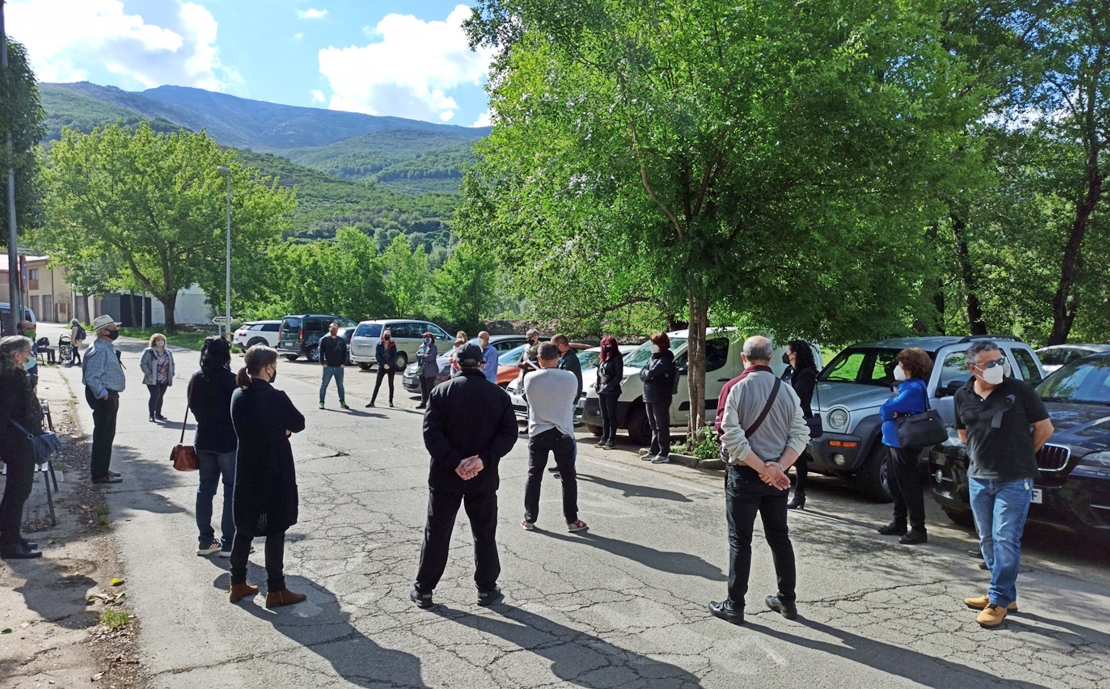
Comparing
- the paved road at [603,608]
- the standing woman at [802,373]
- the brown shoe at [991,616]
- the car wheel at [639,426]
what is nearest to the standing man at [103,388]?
the paved road at [603,608]

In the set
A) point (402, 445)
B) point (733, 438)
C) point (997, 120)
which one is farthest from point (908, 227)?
point (997, 120)

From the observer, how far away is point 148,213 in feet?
154

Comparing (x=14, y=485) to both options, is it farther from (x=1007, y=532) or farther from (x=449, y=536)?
(x=1007, y=532)

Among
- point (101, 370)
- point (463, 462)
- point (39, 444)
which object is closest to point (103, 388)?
point (101, 370)

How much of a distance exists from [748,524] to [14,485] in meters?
5.80

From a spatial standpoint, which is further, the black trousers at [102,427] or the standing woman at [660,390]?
the standing woman at [660,390]

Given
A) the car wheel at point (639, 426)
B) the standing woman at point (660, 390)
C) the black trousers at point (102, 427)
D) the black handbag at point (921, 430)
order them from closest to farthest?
the black handbag at point (921, 430)
the black trousers at point (102, 427)
the standing woman at point (660, 390)
the car wheel at point (639, 426)

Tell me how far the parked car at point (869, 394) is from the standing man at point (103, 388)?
26.0ft

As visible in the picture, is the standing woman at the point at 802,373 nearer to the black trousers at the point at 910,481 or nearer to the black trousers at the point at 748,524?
the black trousers at the point at 910,481

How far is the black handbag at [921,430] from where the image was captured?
7227 millimetres

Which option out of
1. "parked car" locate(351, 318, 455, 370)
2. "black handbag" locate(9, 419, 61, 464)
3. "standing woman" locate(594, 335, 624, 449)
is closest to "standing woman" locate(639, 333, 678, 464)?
"standing woman" locate(594, 335, 624, 449)

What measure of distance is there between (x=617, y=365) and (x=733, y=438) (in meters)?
6.96

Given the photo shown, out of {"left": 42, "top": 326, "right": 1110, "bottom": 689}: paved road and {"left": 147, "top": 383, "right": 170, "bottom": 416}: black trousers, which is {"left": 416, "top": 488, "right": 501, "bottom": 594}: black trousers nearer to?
{"left": 42, "top": 326, "right": 1110, "bottom": 689}: paved road

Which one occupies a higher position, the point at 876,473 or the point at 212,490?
the point at 212,490
